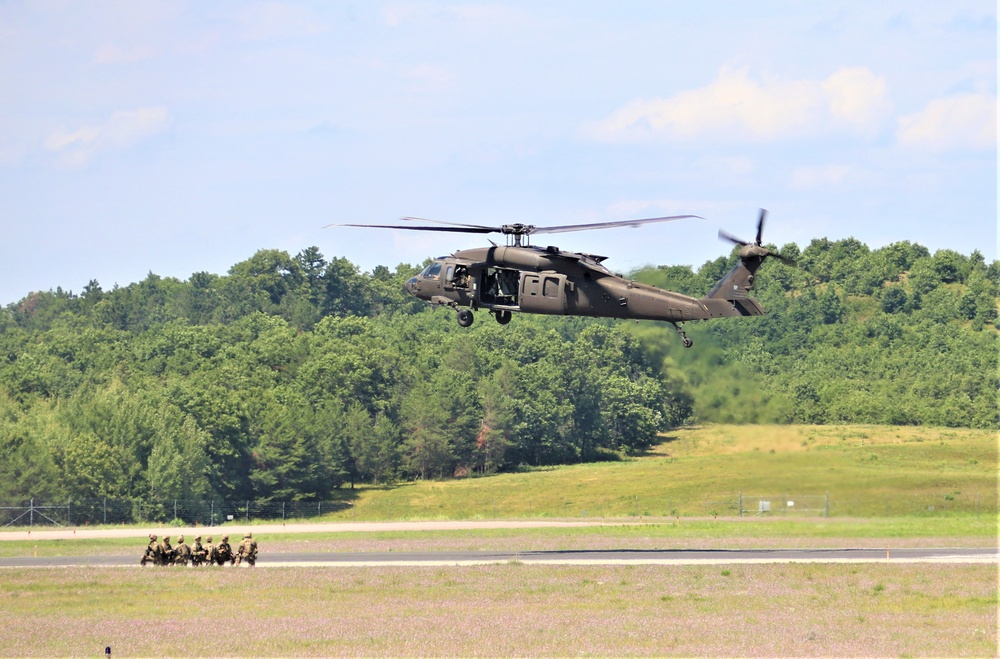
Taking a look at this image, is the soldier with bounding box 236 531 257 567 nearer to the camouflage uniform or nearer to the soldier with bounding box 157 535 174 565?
the camouflage uniform

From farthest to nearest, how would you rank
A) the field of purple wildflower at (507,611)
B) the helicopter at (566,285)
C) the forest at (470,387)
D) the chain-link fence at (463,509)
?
1. the chain-link fence at (463,509)
2. the forest at (470,387)
3. the helicopter at (566,285)
4. the field of purple wildflower at (507,611)

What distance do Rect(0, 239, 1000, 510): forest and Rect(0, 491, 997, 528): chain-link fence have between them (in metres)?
1.65

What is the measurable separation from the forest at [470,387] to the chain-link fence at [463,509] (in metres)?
1.65

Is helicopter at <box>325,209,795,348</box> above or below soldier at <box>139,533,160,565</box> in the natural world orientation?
above

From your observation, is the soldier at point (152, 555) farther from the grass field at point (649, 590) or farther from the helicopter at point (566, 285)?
the helicopter at point (566, 285)

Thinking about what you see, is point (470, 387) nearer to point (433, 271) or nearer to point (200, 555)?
point (200, 555)

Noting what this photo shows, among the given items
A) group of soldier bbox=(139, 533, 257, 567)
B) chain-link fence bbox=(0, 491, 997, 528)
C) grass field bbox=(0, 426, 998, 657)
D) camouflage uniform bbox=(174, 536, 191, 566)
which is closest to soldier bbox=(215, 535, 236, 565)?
group of soldier bbox=(139, 533, 257, 567)

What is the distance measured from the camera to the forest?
2579 inches

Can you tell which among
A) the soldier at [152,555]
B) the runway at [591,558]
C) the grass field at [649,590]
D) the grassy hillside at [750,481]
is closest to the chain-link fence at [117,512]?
the grassy hillside at [750,481]

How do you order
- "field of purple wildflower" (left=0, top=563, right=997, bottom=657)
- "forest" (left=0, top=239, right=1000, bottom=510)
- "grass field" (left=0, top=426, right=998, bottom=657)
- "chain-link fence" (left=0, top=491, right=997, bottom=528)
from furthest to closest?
"chain-link fence" (left=0, top=491, right=997, bottom=528)
"forest" (left=0, top=239, right=1000, bottom=510)
"grass field" (left=0, top=426, right=998, bottom=657)
"field of purple wildflower" (left=0, top=563, right=997, bottom=657)

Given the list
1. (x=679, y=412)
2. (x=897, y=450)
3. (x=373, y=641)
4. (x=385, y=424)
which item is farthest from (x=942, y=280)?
(x=373, y=641)

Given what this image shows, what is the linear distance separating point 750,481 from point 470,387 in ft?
269

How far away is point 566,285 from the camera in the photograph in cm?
5181

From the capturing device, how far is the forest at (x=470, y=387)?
65.5 meters
